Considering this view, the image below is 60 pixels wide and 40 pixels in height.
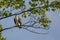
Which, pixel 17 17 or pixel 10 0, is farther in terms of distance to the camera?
pixel 17 17

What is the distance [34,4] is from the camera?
825 cm

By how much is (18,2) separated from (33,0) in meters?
0.65

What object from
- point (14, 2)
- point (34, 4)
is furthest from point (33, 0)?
point (14, 2)

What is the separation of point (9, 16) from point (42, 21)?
1374 millimetres

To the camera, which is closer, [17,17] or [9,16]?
[9,16]

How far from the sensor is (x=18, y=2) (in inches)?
316

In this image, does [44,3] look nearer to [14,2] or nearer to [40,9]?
[40,9]

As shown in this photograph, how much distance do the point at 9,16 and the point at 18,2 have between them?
0.72 metres

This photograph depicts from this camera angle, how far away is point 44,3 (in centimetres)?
823

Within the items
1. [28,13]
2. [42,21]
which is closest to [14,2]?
[28,13]

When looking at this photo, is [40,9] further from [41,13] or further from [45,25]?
[45,25]

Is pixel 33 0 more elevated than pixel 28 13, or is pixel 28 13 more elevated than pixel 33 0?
pixel 33 0

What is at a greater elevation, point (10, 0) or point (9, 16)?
point (10, 0)

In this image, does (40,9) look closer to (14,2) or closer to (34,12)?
(34,12)
